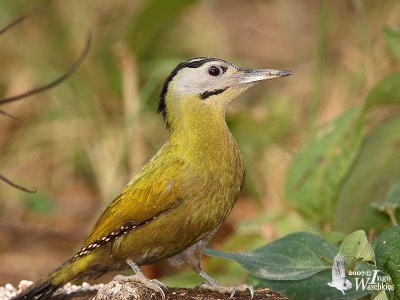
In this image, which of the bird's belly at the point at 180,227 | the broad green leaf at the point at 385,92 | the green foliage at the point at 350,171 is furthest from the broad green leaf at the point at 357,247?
the broad green leaf at the point at 385,92

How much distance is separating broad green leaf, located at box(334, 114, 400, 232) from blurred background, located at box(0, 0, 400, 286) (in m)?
0.84

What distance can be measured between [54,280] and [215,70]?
4.19 feet

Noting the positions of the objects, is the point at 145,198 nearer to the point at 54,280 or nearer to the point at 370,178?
the point at 54,280

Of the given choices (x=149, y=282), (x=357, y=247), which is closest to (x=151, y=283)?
(x=149, y=282)

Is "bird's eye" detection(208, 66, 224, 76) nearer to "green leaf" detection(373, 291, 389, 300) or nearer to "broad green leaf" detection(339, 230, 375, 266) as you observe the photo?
"broad green leaf" detection(339, 230, 375, 266)

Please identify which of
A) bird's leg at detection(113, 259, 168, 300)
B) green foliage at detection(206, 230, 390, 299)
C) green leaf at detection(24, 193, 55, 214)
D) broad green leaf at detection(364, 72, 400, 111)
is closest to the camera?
bird's leg at detection(113, 259, 168, 300)

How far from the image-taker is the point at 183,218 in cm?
446

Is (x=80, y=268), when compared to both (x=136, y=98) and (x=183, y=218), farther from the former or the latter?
(x=136, y=98)

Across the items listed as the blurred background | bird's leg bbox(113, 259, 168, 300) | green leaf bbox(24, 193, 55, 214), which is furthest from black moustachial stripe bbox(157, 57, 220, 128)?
green leaf bbox(24, 193, 55, 214)

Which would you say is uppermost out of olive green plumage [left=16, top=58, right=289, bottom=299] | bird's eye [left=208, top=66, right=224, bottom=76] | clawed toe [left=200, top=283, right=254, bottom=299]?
bird's eye [left=208, top=66, right=224, bottom=76]

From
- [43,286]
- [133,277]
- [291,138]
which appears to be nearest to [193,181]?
[133,277]

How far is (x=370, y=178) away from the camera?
589cm

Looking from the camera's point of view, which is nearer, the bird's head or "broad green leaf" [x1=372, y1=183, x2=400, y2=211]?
"broad green leaf" [x1=372, y1=183, x2=400, y2=211]

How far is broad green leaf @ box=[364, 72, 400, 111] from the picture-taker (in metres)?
5.60
